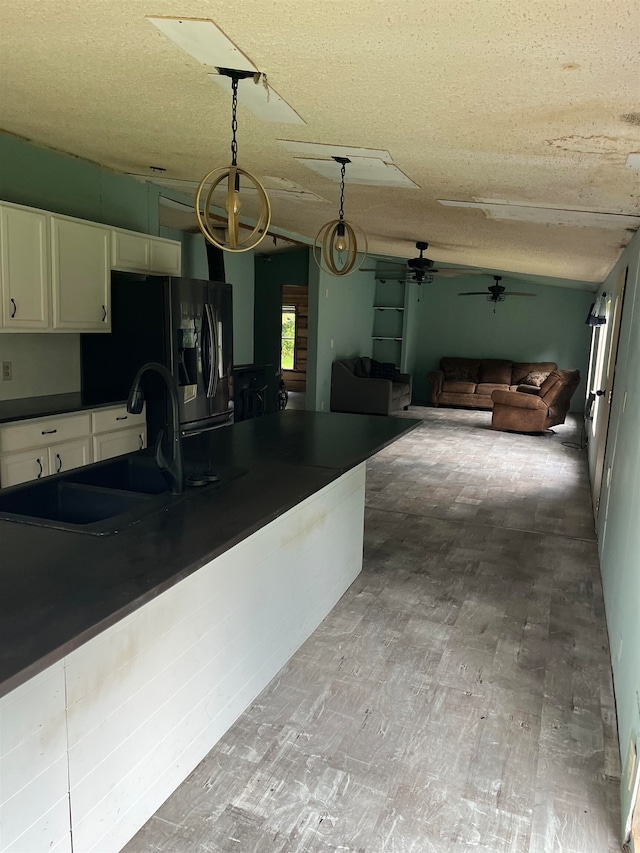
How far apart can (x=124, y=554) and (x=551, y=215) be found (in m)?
3.23

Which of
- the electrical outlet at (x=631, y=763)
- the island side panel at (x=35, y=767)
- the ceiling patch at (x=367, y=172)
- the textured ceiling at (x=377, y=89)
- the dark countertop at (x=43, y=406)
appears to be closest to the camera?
the island side panel at (x=35, y=767)

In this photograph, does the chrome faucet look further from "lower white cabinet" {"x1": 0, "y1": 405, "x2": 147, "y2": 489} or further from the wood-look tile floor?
"lower white cabinet" {"x1": 0, "y1": 405, "x2": 147, "y2": 489}

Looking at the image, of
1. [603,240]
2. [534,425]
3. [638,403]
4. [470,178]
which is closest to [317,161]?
[470,178]

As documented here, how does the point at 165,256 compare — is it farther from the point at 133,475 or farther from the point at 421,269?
the point at 421,269

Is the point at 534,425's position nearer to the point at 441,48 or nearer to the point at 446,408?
the point at 446,408

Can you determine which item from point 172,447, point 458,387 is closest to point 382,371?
point 458,387

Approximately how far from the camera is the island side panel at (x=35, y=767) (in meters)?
1.30

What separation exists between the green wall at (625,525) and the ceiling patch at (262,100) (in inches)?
75.8

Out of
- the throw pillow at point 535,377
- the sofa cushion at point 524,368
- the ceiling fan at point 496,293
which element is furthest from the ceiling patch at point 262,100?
the sofa cushion at point 524,368

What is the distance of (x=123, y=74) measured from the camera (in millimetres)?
2172

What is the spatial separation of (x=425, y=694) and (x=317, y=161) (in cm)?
252

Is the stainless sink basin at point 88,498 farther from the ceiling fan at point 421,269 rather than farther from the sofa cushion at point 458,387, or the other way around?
the sofa cushion at point 458,387

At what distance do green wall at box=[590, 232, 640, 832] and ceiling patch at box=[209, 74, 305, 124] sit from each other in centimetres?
193

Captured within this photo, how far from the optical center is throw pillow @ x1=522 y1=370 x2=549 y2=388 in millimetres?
10953
